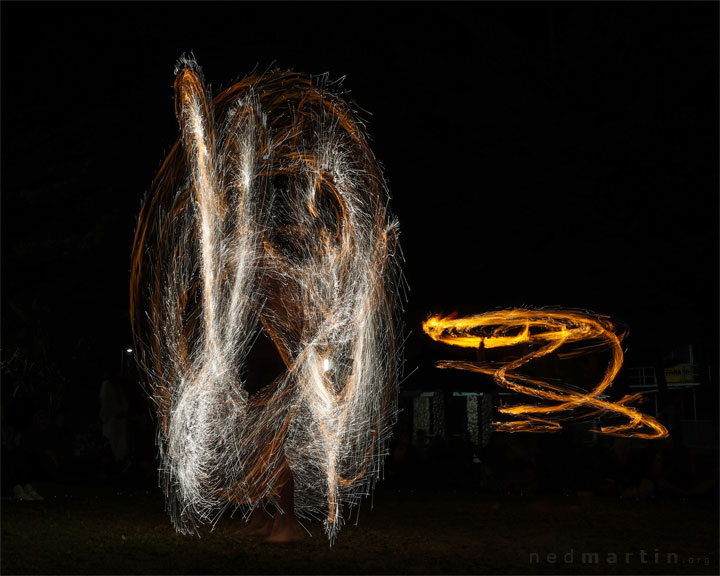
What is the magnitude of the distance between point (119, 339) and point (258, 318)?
14.3 meters

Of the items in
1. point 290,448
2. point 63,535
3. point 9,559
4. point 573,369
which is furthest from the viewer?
point 573,369

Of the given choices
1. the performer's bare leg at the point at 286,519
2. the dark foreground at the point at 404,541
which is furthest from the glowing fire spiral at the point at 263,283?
the dark foreground at the point at 404,541

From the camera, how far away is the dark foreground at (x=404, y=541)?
21.1ft

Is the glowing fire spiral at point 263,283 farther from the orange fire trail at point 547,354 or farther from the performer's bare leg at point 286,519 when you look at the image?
the orange fire trail at point 547,354

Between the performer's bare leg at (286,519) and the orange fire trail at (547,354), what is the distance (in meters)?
3.52

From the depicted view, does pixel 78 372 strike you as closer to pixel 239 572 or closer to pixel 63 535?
pixel 63 535

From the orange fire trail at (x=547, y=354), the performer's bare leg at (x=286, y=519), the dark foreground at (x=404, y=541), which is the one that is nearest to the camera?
the dark foreground at (x=404, y=541)

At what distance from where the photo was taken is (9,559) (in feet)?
21.6

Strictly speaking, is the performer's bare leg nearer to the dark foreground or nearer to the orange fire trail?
the dark foreground

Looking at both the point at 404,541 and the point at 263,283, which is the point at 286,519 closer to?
the point at 404,541

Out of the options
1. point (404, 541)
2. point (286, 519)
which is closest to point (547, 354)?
point (404, 541)

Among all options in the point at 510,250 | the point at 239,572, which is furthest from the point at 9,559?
the point at 510,250

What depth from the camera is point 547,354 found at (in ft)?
38.0

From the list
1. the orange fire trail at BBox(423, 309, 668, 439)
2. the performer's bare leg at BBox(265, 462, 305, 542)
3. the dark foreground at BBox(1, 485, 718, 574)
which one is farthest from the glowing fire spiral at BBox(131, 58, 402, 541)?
the orange fire trail at BBox(423, 309, 668, 439)
